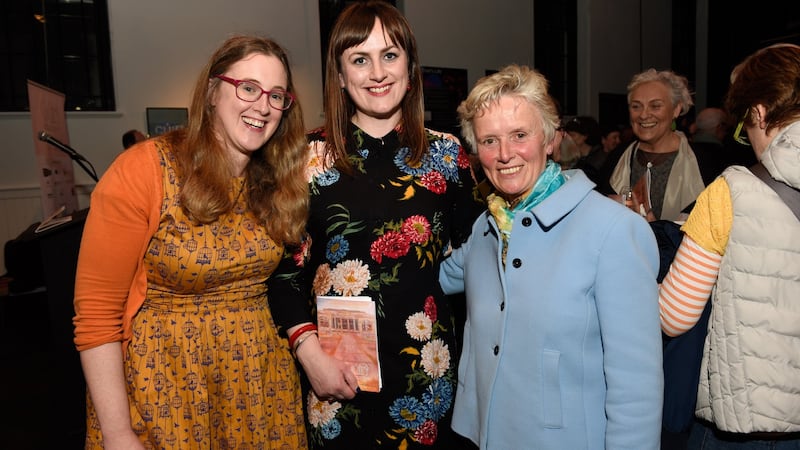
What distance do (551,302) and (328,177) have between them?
0.76 metres

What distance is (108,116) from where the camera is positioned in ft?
23.4

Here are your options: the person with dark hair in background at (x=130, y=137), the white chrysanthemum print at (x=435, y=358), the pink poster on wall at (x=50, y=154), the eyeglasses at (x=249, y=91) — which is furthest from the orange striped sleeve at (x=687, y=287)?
the person with dark hair in background at (x=130, y=137)

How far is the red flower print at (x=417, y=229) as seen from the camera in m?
1.64

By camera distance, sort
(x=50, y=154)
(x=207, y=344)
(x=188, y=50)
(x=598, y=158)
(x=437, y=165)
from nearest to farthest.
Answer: (x=207, y=344) < (x=437, y=165) < (x=50, y=154) < (x=598, y=158) < (x=188, y=50)

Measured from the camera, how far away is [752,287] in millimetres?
1358

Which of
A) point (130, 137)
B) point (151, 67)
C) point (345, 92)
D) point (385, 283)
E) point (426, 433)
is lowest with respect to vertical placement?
point (426, 433)

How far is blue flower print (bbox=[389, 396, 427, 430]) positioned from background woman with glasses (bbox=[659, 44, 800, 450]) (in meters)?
0.71

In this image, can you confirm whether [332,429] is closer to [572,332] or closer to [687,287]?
[572,332]

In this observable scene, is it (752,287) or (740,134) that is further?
(740,134)

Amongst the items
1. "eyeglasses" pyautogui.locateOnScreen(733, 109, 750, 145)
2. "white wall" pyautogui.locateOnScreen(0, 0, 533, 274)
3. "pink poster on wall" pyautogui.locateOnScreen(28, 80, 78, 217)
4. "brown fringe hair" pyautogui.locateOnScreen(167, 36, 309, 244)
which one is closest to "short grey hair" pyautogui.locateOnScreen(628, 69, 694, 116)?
"eyeglasses" pyautogui.locateOnScreen(733, 109, 750, 145)

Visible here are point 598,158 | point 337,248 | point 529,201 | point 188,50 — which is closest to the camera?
point 529,201

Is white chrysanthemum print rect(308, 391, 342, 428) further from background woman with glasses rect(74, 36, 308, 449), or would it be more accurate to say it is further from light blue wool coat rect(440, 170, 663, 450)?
light blue wool coat rect(440, 170, 663, 450)

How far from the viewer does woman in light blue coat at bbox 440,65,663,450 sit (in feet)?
4.04

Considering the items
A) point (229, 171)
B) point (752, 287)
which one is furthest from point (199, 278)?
point (752, 287)
